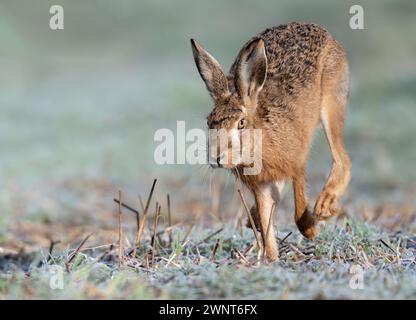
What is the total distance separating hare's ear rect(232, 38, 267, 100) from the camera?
6512 mm

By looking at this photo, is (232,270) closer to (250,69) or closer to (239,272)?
(239,272)

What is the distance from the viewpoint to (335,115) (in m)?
7.78

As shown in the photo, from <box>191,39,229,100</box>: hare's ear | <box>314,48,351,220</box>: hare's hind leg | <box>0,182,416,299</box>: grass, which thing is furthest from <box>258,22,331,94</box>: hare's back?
<box>0,182,416,299</box>: grass

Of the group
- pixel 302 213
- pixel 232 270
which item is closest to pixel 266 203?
pixel 302 213

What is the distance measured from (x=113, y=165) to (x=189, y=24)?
11481mm

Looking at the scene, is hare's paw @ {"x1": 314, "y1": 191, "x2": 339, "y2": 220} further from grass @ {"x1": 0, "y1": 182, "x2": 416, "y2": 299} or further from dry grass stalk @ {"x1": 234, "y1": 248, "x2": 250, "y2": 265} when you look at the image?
dry grass stalk @ {"x1": 234, "y1": 248, "x2": 250, "y2": 265}

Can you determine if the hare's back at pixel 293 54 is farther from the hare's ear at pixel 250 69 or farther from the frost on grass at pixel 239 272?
the frost on grass at pixel 239 272

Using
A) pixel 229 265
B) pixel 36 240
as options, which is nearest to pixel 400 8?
pixel 36 240

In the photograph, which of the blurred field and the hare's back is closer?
the blurred field

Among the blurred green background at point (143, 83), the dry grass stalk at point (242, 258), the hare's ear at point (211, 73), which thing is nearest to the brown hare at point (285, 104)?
the hare's ear at point (211, 73)
